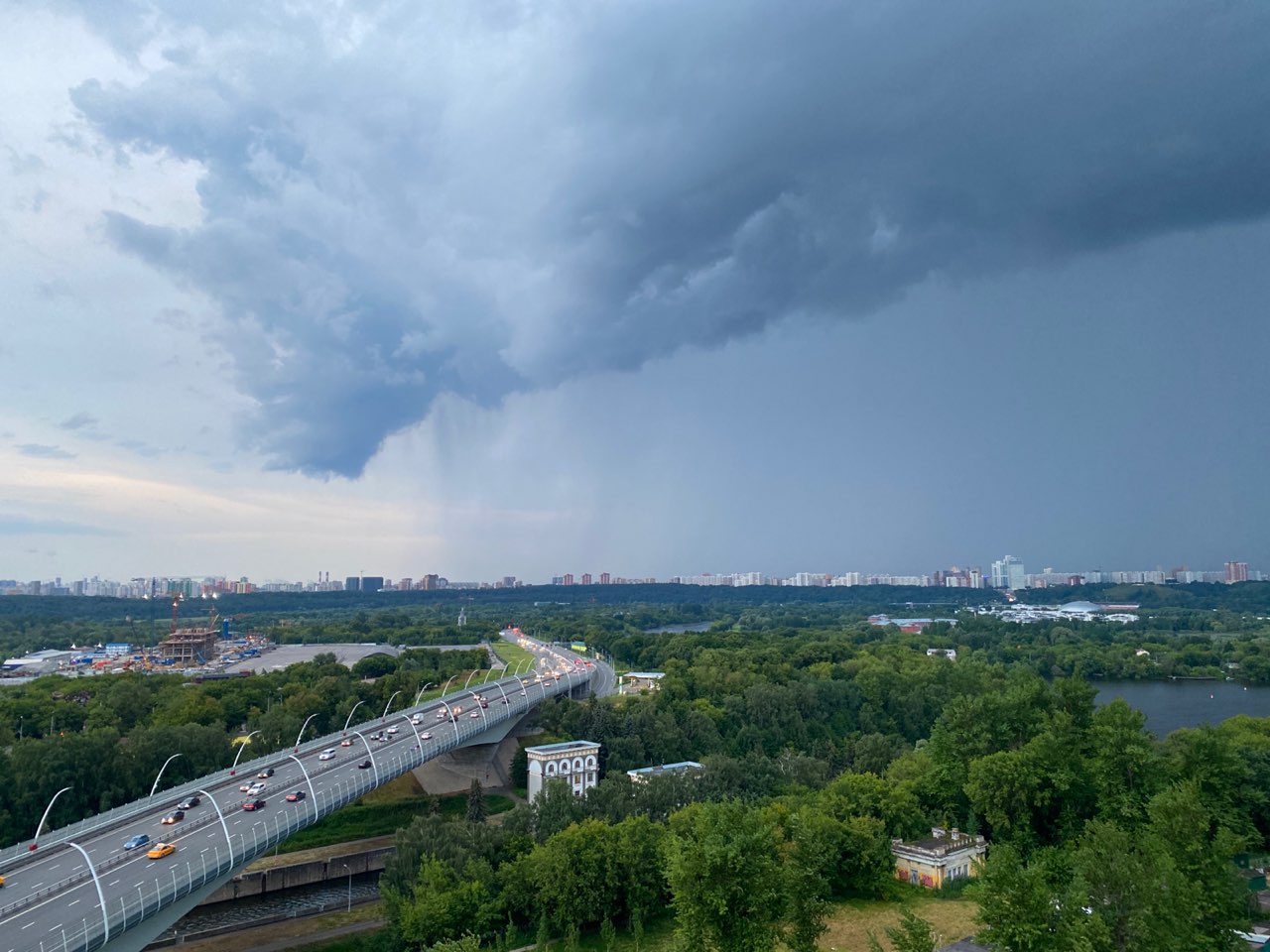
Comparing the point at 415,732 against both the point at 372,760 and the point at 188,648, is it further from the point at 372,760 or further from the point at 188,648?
the point at 188,648

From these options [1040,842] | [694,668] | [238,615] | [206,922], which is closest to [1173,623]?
[694,668]

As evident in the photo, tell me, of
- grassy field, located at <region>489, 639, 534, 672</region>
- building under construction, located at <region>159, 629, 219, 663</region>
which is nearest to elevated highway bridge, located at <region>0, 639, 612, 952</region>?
grassy field, located at <region>489, 639, 534, 672</region>

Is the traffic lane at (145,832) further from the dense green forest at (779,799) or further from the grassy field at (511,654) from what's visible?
the grassy field at (511,654)

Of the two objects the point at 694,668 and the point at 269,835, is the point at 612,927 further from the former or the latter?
the point at 694,668

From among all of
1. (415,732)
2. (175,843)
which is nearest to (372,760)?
(415,732)

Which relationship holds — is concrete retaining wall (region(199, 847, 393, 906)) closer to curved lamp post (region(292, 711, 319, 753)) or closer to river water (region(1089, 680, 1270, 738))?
curved lamp post (region(292, 711, 319, 753))

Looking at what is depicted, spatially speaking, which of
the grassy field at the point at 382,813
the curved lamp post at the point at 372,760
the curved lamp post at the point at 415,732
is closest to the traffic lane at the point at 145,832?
the curved lamp post at the point at 372,760
